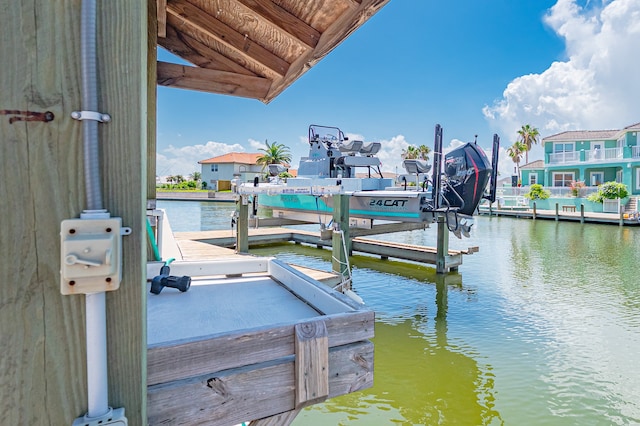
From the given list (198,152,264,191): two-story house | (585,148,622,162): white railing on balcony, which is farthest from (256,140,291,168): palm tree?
(585,148,622,162): white railing on balcony

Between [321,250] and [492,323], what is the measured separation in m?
7.35

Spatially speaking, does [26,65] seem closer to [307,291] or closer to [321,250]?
[307,291]

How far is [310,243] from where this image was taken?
1352 centimetres

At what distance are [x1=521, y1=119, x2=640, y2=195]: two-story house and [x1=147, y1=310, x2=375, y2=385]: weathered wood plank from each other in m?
32.0

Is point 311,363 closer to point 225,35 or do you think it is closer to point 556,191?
point 225,35

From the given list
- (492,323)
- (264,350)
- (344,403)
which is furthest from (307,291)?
(492,323)

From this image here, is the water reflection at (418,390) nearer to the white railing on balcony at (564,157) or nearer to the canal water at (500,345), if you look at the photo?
the canal water at (500,345)

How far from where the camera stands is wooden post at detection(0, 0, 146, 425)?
80 centimetres

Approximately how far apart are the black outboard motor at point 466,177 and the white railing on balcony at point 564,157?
28574 millimetres

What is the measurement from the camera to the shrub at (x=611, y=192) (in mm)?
22078

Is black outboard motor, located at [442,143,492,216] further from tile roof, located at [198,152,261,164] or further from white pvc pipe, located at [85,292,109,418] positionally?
tile roof, located at [198,152,261,164]

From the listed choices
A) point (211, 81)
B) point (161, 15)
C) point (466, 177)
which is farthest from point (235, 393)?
point (466, 177)

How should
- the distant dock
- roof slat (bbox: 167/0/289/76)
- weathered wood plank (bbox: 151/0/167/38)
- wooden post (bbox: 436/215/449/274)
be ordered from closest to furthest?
weathered wood plank (bbox: 151/0/167/38) < roof slat (bbox: 167/0/289/76) < wooden post (bbox: 436/215/449/274) < the distant dock

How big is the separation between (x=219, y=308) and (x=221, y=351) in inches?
28.1
